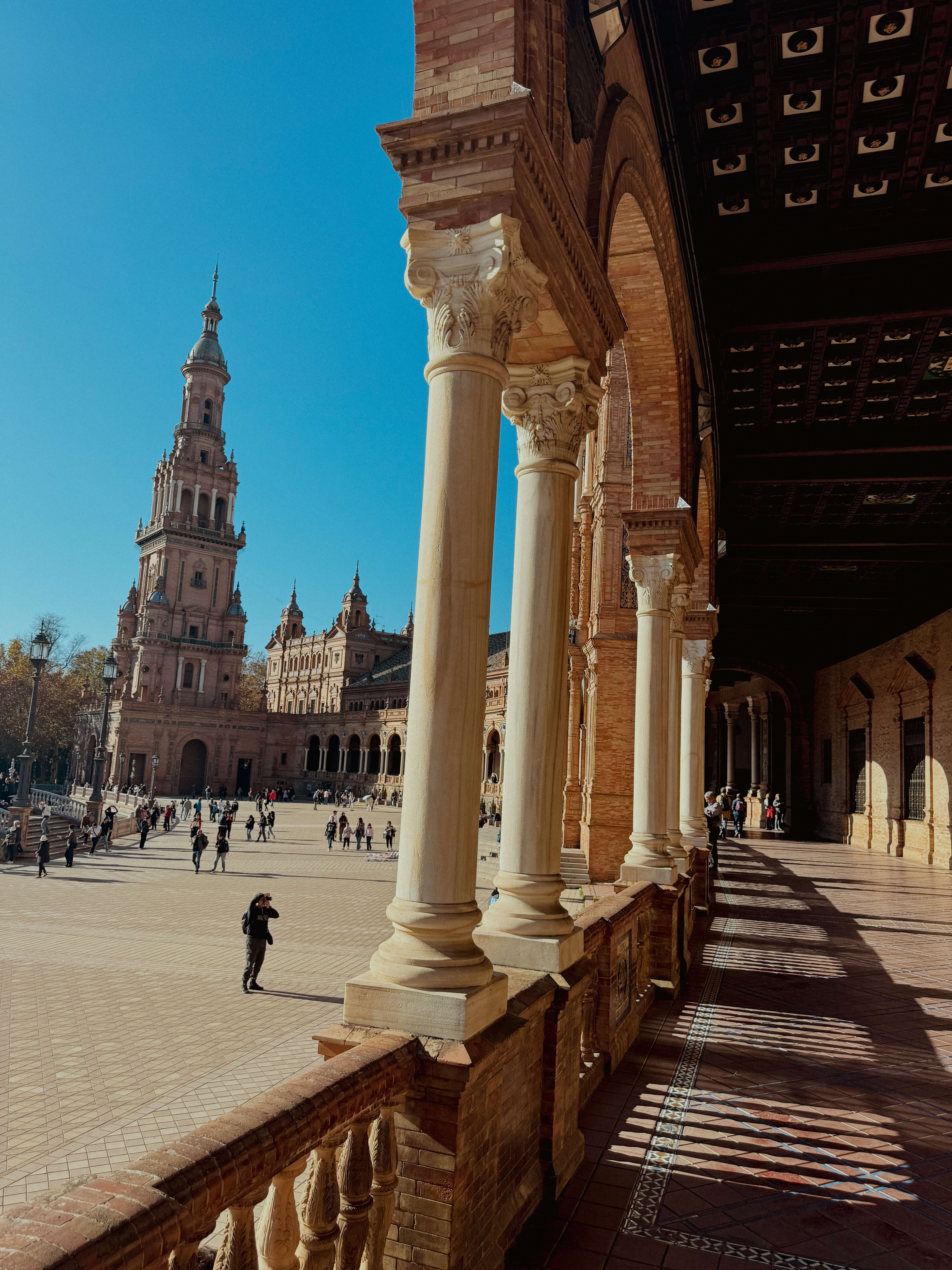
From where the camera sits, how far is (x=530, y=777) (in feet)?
15.7

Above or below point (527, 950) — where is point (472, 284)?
above

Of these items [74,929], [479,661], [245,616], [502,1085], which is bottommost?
[74,929]

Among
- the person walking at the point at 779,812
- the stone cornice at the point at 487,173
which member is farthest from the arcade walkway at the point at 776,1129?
the person walking at the point at 779,812

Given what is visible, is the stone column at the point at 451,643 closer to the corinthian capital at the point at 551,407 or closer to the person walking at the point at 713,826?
the corinthian capital at the point at 551,407

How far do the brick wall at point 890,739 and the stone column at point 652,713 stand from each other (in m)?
17.1

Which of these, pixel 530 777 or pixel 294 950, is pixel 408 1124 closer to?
pixel 530 777

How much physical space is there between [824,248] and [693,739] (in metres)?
8.20

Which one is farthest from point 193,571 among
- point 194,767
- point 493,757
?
point 493,757

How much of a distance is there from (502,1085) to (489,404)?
2.96 meters

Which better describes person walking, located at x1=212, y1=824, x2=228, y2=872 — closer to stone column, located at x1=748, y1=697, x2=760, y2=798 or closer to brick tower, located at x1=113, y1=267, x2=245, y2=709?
stone column, located at x1=748, y1=697, x2=760, y2=798

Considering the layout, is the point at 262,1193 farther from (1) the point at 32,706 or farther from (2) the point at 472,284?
(1) the point at 32,706

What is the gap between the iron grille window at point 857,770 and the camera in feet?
102

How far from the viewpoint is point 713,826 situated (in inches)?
781

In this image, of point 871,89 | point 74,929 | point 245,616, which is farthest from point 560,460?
point 245,616
